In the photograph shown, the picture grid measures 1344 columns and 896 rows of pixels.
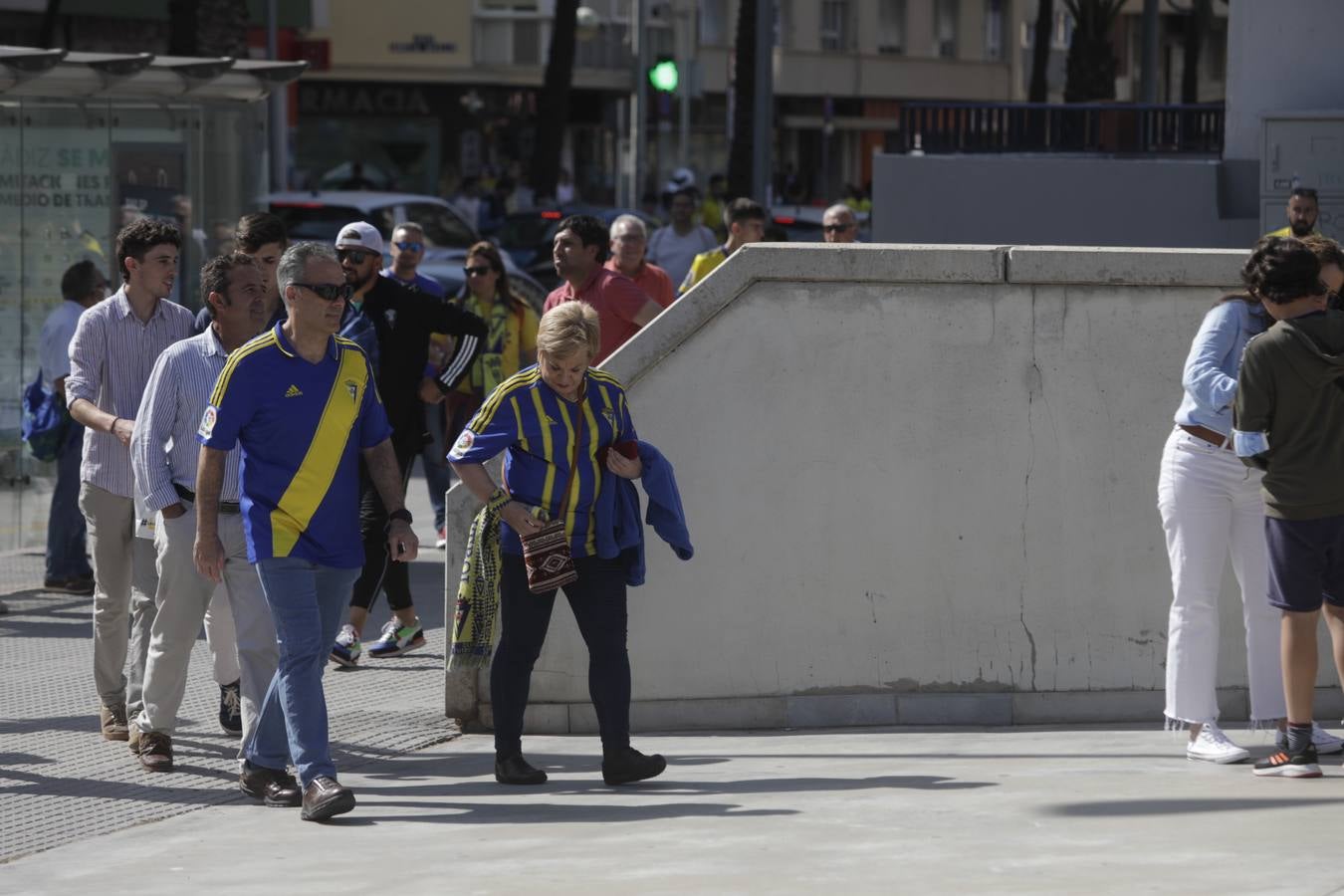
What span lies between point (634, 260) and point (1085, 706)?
12.7 feet

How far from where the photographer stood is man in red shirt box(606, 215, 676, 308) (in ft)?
35.8

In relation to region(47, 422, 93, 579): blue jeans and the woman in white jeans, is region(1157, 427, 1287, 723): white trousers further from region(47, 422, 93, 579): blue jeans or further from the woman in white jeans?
region(47, 422, 93, 579): blue jeans

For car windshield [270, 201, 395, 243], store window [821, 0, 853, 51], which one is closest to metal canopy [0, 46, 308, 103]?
car windshield [270, 201, 395, 243]

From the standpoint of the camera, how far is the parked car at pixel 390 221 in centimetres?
2042

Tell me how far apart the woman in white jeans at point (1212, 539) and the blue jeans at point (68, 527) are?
5863 millimetres

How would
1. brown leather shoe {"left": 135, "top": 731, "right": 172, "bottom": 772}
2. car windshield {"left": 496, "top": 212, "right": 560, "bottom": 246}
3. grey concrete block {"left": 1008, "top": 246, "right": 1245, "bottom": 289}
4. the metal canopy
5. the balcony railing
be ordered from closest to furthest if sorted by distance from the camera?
brown leather shoe {"left": 135, "top": 731, "right": 172, "bottom": 772} < grey concrete block {"left": 1008, "top": 246, "right": 1245, "bottom": 289} < the metal canopy < the balcony railing < car windshield {"left": 496, "top": 212, "right": 560, "bottom": 246}

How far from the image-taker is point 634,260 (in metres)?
11.0

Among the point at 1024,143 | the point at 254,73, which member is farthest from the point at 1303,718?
the point at 1024,143

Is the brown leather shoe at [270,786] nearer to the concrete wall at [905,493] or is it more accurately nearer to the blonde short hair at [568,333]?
the concrete wall at [905,493]

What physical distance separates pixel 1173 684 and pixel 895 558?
1217 mm

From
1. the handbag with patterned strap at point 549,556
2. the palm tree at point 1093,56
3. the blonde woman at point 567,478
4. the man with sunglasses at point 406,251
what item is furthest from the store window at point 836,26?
the handbag with patterned strap at point 549,556

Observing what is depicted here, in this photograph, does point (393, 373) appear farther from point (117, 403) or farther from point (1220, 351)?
point (1220, 351)

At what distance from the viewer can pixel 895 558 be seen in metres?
7.96

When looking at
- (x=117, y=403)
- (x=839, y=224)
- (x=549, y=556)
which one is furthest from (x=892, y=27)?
(x=549, y=556)
